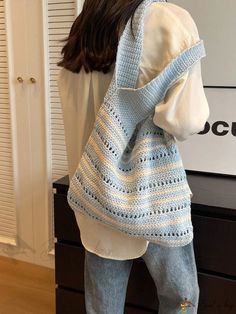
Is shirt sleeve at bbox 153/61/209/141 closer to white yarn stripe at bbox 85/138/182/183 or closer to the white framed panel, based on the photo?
white yarn stripe at bbox 85/138/182/183

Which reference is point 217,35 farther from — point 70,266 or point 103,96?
point 70,266

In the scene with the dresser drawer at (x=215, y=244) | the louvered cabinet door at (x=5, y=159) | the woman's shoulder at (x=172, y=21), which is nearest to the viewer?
the woman's shoulder at (x=172, y=21)

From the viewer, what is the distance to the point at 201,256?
1.29 m

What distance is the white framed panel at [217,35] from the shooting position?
1461mm

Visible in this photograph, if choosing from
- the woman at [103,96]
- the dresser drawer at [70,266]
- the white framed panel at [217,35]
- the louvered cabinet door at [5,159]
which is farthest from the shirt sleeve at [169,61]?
the louvered cabinet door at [5,159]

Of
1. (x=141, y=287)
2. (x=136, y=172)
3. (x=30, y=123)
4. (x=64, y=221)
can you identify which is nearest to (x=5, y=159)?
(x=30, y=123)

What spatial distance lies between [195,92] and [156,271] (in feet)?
1.71

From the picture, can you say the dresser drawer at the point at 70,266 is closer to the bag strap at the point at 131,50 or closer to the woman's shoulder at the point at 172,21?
the bag strap at the point at 131,50

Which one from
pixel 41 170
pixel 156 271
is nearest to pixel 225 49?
pixel 156 271

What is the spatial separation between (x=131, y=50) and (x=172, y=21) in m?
0.12

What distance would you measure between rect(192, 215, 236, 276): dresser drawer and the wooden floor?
3.11ft

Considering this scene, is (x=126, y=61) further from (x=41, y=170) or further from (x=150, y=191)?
(x=41, y=170)

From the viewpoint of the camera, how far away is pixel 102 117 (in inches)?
39.3

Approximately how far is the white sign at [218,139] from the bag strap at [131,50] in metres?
0.65
